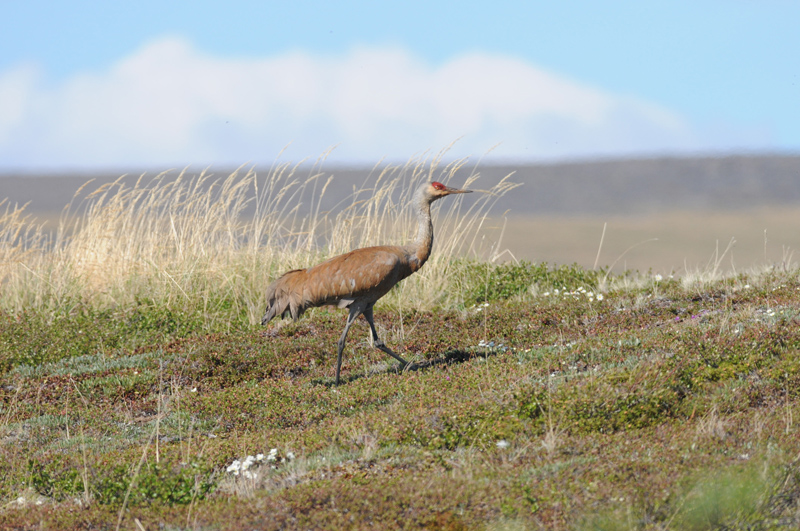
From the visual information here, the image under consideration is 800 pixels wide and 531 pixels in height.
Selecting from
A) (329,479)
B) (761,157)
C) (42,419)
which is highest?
(761,157)

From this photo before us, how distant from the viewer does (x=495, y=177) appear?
53.1 meters

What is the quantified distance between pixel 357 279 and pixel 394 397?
115 cm

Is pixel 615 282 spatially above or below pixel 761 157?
below

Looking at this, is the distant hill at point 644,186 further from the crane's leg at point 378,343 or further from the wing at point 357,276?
the wing at point 357,276

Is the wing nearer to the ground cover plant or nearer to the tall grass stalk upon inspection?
the ground cover plant

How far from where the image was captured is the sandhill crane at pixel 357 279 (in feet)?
21.9

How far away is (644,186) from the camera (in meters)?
46.7

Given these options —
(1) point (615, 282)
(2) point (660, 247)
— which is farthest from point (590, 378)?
(2) point (660, 247)

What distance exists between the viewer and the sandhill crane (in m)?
6.69

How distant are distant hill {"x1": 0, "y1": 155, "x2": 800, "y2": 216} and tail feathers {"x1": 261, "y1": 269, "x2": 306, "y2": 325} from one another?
32729 mm

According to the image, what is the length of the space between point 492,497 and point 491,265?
24.0ft

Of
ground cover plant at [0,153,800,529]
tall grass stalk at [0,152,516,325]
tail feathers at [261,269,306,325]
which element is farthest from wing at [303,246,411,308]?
tall grass stalk at [0,152,516,325]

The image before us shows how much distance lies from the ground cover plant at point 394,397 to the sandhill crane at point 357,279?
1.94 feet

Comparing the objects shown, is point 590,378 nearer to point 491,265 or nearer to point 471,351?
point 471,351
